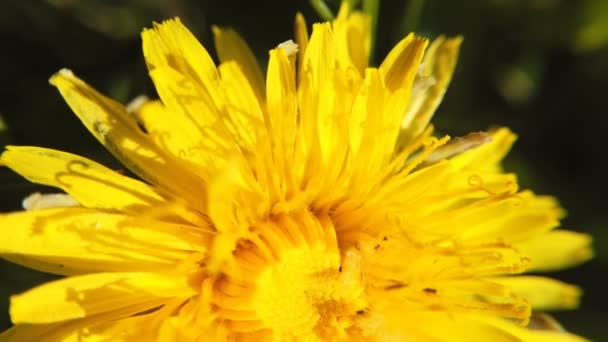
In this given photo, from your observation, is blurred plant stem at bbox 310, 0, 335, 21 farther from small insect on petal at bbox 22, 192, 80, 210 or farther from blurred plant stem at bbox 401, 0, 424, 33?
→ small insect on petal at bbox 22, 192, 80, 210

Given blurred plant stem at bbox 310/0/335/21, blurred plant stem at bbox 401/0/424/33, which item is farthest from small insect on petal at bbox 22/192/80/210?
blurred plant stem at bbox 401/0/424/33

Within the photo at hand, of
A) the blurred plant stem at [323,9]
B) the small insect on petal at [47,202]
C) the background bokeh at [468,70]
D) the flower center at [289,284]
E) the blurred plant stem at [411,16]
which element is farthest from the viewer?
the background bokeh at [468,70]

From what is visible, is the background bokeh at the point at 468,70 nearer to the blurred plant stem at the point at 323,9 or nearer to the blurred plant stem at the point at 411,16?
the blurred plant stem at the point at 411,16

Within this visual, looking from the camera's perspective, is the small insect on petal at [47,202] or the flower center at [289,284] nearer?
the small insect on petal at [47,202]

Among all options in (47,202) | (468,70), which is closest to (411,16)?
(468,70)

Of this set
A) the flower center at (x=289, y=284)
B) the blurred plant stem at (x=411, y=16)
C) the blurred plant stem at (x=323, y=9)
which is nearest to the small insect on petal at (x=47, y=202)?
the flower center at (x=289, y=284)

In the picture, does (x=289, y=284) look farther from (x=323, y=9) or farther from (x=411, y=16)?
(x=411, y=16)
